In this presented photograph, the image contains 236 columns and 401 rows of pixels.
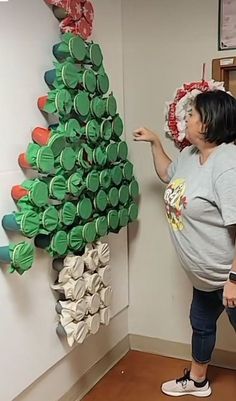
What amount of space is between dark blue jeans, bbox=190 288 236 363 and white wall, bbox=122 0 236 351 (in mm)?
270

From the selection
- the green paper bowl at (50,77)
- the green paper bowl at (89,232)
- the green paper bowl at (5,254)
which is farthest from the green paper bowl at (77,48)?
the green paper bowl at (5,254)

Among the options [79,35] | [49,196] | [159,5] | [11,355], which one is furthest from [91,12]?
[11,355]

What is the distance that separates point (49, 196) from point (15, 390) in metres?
0.73

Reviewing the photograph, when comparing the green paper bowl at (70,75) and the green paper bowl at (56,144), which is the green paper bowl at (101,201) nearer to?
the green paper bowl at (56,144)

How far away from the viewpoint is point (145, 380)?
8.18ft

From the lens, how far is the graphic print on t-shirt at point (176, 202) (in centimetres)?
203

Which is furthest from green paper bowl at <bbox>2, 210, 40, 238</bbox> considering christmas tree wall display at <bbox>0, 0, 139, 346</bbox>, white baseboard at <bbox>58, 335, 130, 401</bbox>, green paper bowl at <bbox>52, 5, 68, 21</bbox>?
white baseboard at <bbox>58, 335, 130, 401</bbox>

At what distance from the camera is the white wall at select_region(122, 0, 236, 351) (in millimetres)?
2404

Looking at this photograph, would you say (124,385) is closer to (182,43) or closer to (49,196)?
(49,196)

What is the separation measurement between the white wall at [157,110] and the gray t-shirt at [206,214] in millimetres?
497

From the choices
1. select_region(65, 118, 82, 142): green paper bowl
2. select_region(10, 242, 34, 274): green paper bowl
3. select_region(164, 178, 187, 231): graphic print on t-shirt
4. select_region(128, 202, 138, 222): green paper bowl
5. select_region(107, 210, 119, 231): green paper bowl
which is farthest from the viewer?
select_region(128, 202, 138, 222): green paper bowl

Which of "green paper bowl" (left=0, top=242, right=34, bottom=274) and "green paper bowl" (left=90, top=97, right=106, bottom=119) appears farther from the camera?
"green paper bowl" (left=90, top=97, right=106, bottom=119)

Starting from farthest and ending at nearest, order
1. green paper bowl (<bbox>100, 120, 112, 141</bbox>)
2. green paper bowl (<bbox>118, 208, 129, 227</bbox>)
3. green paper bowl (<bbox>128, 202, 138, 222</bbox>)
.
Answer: green paper bowl (<bbox>128, 202, 138, 222</bbox>) < green paper bowl (<bbox>118, 208, 129, 227</bbox>) < green paper bowl (<bbox>100, 120, 112, 141</bbox>)

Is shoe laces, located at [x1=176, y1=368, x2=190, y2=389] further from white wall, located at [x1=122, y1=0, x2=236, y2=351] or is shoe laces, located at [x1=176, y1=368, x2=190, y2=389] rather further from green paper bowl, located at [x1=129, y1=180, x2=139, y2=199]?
green paper bowl, located at [x1=129, y1=180, x2=139, y2=199]
